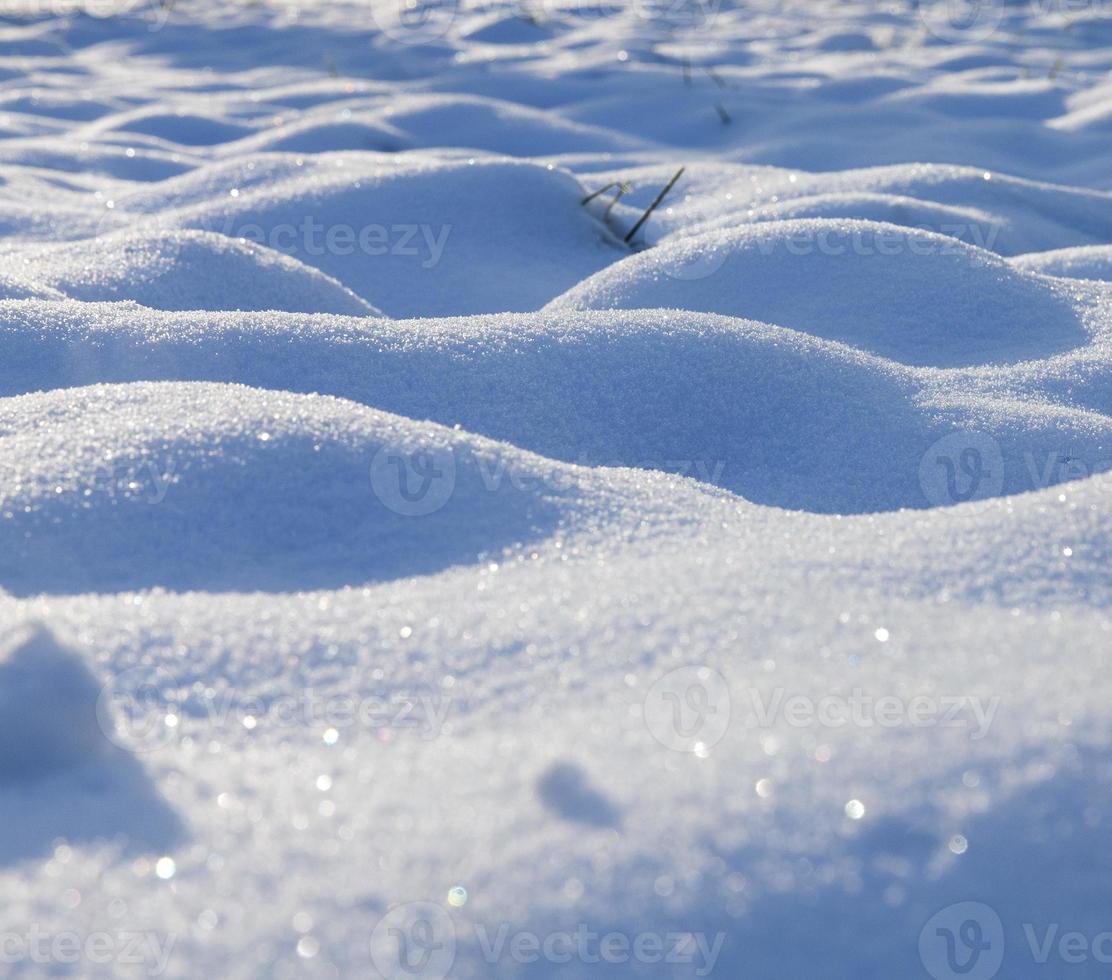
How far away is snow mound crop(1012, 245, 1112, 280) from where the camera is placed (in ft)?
6.81

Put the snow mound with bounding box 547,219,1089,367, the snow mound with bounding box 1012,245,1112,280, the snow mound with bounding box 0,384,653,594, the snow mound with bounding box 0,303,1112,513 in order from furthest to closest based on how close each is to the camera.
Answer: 1. the snow mound with bounding box 1012,245,1112,280
2. the snow mound with bounding box 547,219,1089,367
3. the snow mound with bounding box 0,303,1112,513
4. the snow mound with bounding box 0,384,653,594

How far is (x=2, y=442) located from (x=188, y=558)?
270 mm

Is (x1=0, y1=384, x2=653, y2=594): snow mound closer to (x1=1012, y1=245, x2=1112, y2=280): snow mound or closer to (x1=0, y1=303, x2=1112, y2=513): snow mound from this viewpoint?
(x1=0, y1=303, x2=1112, y2=513): snow mound

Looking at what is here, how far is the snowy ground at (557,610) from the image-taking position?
636 millimetres

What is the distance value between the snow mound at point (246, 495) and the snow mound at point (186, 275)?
602 mm

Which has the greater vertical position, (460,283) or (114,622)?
(114,622)

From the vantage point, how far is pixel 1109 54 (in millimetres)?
4531

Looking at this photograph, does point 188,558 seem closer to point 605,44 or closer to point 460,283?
point 460,283

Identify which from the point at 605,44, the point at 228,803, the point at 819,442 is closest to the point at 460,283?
the point at 819,442

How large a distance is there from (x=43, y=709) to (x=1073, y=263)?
202cm

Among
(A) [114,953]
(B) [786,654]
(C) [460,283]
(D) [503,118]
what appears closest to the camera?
(A) [114,953]

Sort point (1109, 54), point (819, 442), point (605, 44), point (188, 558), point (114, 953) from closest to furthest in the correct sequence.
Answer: point (114, 953), point (188, 558), point (819, 442), point (1109, 54), point (605, 44)

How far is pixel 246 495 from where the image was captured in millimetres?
1074

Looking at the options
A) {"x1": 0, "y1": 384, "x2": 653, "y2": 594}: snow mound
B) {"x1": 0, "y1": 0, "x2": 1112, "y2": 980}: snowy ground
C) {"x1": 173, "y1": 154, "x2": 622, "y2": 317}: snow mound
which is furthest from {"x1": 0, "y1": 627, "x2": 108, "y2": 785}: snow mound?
{"x1": 173, "y1": 154, "x2": 622, "y2": 317}: snow mound
